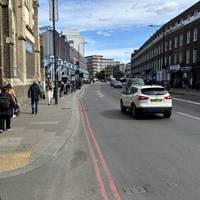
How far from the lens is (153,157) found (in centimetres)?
975

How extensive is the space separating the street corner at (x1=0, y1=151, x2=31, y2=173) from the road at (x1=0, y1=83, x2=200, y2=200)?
49cm

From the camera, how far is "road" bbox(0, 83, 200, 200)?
6.82m

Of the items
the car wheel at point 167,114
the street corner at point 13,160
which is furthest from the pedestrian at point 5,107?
the car wheel at point 167,114

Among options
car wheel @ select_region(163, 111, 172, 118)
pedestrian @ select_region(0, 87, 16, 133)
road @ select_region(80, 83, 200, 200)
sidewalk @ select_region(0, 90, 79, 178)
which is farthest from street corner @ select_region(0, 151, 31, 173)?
car wheel @ select_region(163, 111, 172, 118)

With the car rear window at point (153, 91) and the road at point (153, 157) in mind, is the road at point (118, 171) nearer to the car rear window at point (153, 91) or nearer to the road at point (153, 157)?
the road at point (153, 157)

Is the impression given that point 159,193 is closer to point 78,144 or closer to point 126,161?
point 126,161

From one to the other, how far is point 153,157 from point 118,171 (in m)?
1.58

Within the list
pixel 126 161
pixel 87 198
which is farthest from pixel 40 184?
pixel 126 161

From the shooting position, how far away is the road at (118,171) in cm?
682

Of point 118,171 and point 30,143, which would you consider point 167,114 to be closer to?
point 30,143

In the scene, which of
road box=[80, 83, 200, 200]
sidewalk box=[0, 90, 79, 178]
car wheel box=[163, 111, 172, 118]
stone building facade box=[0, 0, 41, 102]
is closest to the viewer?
road box=[80, 83, 200, 200]

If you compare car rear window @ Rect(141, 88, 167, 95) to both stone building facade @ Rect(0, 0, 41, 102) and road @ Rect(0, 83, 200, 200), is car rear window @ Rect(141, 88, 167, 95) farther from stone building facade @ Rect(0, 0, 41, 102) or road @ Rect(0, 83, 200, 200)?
stone building facade @ Rect(0, 0, 41, 102)

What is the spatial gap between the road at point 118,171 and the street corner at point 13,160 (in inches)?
19.3

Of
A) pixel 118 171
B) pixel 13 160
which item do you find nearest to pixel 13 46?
pixel 13 160
